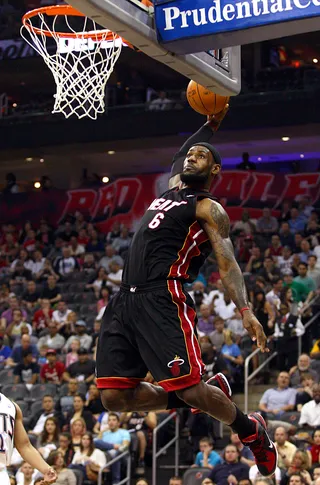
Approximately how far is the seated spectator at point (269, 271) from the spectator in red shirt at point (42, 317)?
12.7ft

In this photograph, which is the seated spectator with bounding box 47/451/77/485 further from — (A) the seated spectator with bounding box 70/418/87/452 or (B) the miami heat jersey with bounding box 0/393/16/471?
(B) the miami heat jersey with bounding box 0/393/16/471

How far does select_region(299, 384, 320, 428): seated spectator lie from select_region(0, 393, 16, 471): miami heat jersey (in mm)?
6588

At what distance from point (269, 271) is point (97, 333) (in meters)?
3.09

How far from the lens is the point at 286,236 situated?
19578 mm

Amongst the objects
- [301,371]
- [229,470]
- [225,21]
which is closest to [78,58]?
[225,21]

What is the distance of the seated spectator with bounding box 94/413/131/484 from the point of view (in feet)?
44.3

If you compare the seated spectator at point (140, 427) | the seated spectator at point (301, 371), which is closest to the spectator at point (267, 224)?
the seated spectator at point (301, 371)

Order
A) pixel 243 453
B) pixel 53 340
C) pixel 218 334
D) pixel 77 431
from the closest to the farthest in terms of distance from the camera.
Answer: pixel 243 453 < pixel 77 431 < pixel 218 334 < pixel 53 340

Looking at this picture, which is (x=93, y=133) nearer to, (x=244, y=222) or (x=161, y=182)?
(x=161, y=182)

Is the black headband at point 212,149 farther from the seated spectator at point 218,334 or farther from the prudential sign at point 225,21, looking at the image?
the seated spectator at point 218,334

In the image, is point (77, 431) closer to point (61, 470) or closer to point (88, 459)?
point (88, 459)

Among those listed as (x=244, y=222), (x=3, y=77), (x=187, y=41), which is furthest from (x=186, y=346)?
(x=3, y=77)

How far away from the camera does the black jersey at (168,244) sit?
660 cm

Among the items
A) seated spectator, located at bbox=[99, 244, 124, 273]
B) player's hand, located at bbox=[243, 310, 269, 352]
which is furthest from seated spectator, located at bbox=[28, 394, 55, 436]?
player's hand, located at bbox=[243, 310, 269, 352]
